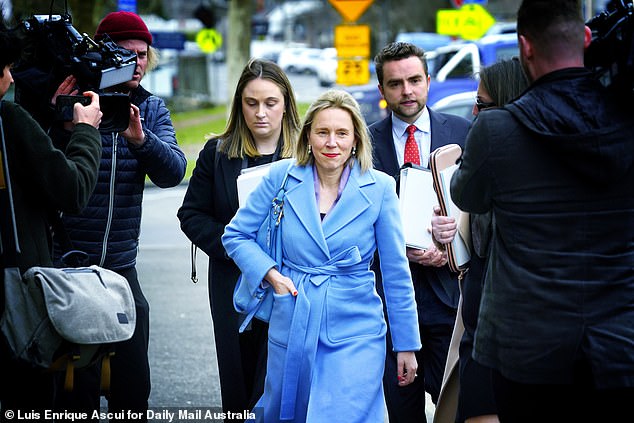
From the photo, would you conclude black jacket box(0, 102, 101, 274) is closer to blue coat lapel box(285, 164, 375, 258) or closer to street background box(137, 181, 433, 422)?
blue coat lapel box(285, 164, 375, 258)

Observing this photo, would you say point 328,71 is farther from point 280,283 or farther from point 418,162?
point 280,283

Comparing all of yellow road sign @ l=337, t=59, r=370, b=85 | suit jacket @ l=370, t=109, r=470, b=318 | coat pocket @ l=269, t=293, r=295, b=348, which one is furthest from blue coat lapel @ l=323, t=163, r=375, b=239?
yellow road sign @ l=337, t=59, r=370, b=85

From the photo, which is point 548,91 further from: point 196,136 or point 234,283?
point 196,136

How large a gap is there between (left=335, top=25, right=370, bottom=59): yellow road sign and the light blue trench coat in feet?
42.2

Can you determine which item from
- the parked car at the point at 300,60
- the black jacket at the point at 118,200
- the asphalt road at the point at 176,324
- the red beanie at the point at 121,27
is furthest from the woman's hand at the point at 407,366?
the parked car at the point at 300,60

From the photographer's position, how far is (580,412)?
3.53 metres

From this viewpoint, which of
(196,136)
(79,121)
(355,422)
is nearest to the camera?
(79,121)

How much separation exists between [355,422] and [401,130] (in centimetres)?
174

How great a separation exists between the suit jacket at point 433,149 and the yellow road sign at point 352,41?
38.9 feet

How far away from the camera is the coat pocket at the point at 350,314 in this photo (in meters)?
4.57

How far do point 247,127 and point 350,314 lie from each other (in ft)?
4.17

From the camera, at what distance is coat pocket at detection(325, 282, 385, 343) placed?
457 cm

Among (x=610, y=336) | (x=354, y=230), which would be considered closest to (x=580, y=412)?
(x=610, y=336)

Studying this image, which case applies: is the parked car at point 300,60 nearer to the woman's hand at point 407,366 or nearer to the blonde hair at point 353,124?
the blonde hair at point 353,124
